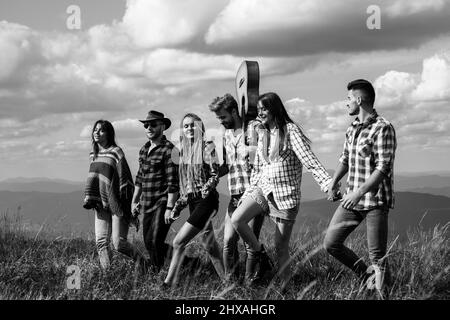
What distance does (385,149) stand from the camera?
4820mm

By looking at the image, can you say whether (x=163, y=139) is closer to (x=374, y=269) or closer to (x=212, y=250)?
(x=212, y=250)

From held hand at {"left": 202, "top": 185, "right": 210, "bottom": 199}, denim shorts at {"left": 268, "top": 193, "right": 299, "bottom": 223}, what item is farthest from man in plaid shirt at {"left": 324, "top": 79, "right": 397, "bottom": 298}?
held hand at {"left": 202, "top": 185, "right": 210, "bottom": 199}

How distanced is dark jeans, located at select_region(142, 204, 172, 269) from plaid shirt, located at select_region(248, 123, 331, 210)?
1.31 m

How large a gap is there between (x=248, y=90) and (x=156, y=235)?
6.21 ft

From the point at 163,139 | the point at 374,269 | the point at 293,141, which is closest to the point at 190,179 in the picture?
the point at 163,139

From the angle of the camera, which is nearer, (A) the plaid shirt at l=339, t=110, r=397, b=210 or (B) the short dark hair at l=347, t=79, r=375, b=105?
(A) the plaid shirt at l=339, t=110, r=397, b=210

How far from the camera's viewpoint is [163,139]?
6.47 metres

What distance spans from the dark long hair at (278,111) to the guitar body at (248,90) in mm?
497

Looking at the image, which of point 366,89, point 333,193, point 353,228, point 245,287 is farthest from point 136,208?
point 366,89

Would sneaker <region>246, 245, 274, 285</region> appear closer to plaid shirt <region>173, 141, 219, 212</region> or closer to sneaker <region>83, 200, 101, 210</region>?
plaid shirt <region>173, 141, 219, 212</region>

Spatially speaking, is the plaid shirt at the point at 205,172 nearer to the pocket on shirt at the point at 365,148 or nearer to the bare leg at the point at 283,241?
the bare leg at the point at 283,241

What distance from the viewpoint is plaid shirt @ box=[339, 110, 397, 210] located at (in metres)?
4.83

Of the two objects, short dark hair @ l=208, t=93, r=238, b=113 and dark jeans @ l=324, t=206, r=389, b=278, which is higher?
short dark hair @ l=208, t=93, r=238, b=113

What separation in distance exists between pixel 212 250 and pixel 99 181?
178 centimetres
